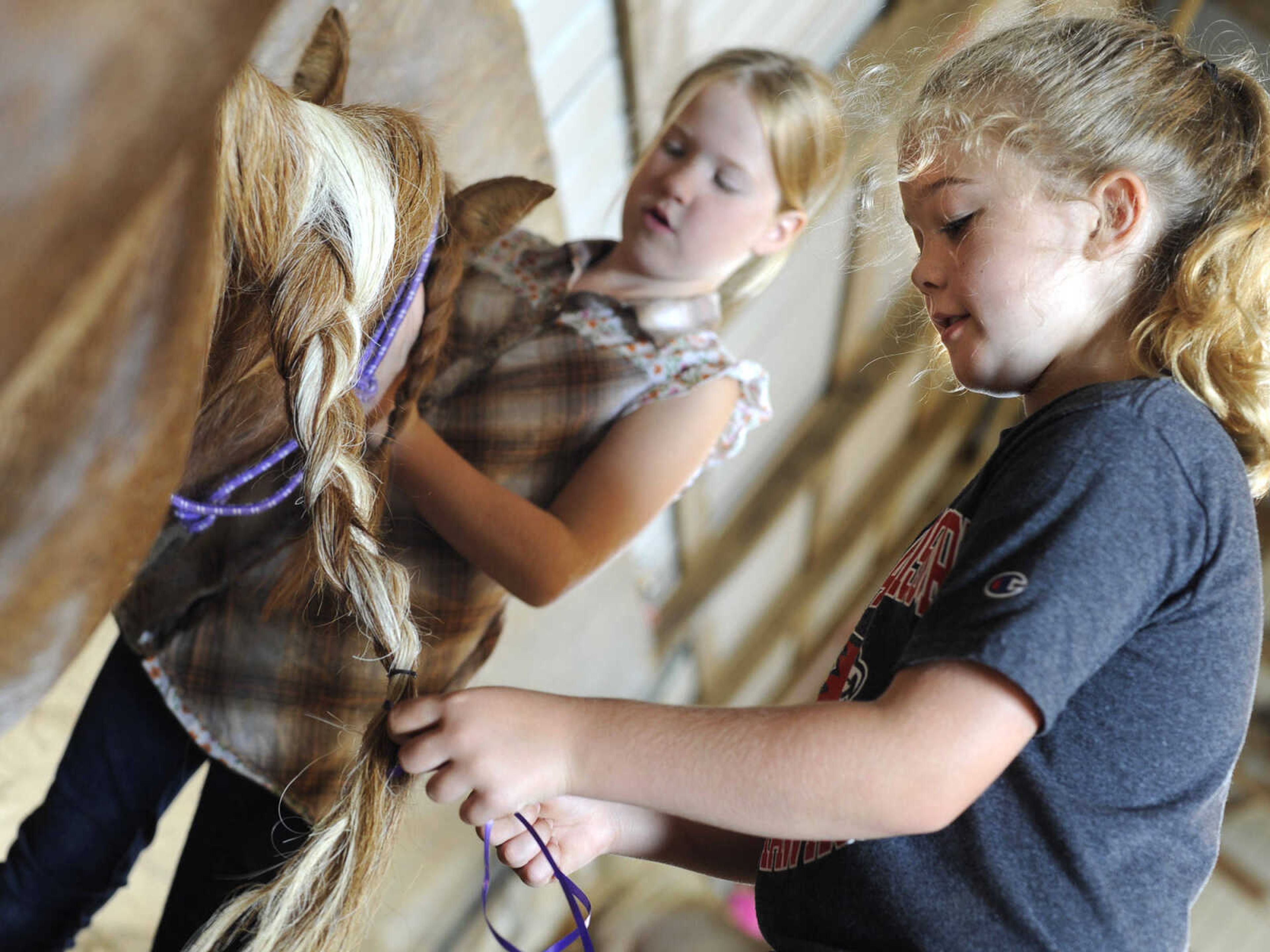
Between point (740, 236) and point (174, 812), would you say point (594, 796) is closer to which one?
point (740, 236)

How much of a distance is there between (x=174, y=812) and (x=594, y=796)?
3.99ft

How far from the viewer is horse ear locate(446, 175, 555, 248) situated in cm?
74

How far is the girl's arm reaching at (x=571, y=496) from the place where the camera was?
76 centimetres

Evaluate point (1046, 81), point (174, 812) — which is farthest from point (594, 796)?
point (174, 812)

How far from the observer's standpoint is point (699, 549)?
260 centimetres

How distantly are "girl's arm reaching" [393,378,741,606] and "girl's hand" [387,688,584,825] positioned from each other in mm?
251

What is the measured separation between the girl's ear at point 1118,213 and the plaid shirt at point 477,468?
361 mm

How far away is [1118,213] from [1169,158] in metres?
0.05

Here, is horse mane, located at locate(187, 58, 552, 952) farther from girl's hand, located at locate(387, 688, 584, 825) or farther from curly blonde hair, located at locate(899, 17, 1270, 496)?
curly blonde hair, located at locate(899, 17, 1270, 496)

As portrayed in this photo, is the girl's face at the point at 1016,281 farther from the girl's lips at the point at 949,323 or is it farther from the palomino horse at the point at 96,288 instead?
the palomino horse at the point at 96,288

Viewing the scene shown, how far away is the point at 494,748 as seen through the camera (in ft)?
1.70

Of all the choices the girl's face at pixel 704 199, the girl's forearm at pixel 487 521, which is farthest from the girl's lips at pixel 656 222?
the girl's forearm at pixel 487 521

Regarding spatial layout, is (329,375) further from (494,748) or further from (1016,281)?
(1016,281)

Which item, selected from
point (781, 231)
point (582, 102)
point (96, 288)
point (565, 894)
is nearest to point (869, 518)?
point (582, 102)
